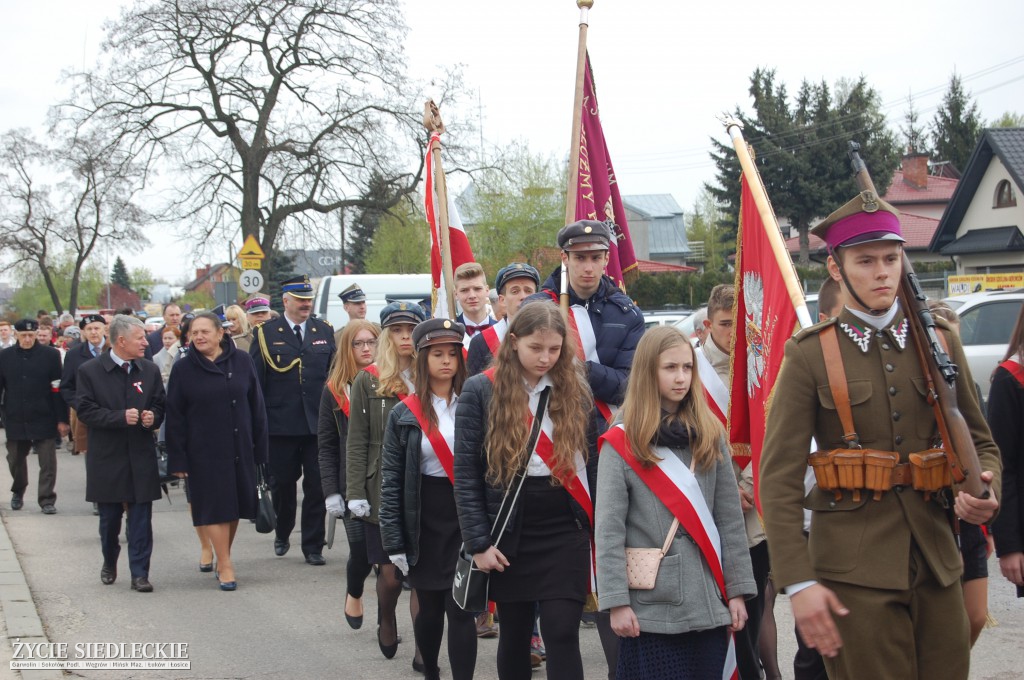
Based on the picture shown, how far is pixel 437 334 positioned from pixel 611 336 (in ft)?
2.84

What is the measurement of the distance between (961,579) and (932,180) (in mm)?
69911

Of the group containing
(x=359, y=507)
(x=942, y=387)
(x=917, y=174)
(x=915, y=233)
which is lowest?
(x=359, y=507)

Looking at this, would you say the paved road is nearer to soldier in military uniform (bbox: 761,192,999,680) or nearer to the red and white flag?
the red and white flag

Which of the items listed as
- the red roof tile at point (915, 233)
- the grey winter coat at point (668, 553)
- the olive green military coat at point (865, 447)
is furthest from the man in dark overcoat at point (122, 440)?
the red roof tile at point (915, 233)

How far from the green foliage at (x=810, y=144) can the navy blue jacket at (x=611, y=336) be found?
4371 centimetres

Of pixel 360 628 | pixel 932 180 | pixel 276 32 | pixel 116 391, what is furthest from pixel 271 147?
pixel 932 180

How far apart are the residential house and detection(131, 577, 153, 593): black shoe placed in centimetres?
2953

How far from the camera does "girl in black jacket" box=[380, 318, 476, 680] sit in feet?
18.0

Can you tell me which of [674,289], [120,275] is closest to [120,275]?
[120,275]

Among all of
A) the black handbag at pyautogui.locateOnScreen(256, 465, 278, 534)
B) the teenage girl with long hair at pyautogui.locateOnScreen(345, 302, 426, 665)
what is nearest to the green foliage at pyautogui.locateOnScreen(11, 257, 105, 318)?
the black handbag at pyautogui.locateOnScreen(256, 465, 278, 534)

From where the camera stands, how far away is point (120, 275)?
127 meters

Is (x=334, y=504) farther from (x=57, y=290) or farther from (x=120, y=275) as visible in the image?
(x=120, y=275)

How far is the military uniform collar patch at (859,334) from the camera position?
3.41 m

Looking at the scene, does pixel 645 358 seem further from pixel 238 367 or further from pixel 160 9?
pixel 160 9
